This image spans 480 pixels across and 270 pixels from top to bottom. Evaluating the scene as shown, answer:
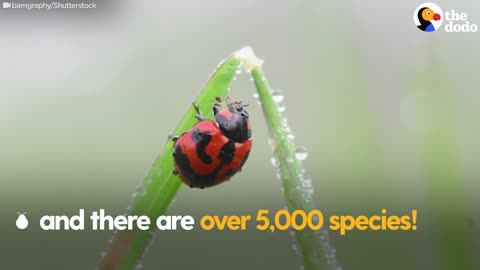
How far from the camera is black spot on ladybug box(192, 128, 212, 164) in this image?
38.6 inches

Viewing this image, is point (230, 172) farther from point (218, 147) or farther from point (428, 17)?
point (428, 17)

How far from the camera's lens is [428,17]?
123cm

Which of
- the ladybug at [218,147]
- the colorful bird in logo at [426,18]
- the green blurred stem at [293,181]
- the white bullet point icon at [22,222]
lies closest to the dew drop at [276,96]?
the green blurred stem at [293,181]

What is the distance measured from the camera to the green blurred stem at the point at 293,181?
76 centimetres

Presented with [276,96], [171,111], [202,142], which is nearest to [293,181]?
[276,96]

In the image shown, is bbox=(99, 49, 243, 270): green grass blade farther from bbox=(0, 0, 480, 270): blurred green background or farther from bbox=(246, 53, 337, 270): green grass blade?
bbox=(0, 0, 480, 270): blurred green background

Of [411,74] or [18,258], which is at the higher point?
[411,74]

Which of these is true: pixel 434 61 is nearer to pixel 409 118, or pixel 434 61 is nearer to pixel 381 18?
pixel 409 118

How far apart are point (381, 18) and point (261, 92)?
496 millimetres

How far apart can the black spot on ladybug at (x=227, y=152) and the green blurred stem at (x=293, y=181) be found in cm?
26

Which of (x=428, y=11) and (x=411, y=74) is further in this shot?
(x=428, y=11)

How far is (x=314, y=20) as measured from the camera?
979 mm

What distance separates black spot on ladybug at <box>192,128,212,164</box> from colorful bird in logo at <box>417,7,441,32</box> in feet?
1.87

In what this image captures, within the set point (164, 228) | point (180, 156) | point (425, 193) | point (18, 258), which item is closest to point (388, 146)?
point (425, 193)
